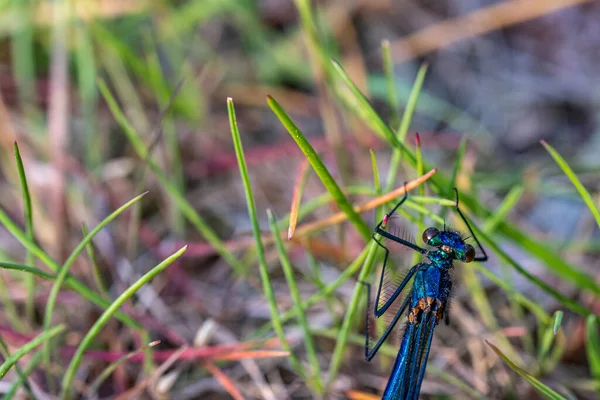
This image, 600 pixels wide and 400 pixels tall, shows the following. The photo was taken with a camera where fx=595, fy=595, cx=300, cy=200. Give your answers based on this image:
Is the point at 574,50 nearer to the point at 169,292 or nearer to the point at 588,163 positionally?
the point at 588,163

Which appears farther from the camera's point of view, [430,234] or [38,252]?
[430,234]

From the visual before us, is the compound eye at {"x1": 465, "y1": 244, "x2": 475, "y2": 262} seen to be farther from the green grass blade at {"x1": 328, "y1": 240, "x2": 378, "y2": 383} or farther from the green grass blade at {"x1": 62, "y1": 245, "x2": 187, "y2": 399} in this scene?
the green grass blade at {"x1": 62, "y1": 245, "x2": 187, "y2": 399}

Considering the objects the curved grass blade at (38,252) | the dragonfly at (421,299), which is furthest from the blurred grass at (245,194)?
the dragonfly at (421,299)

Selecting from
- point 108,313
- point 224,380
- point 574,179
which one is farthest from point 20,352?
point 574,179

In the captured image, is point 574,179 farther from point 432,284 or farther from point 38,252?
point 38,252

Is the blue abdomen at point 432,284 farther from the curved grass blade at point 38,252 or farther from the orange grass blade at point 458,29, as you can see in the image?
the orange grass blade at point 458,29

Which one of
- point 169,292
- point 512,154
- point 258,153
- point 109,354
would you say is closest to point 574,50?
point 512,154
